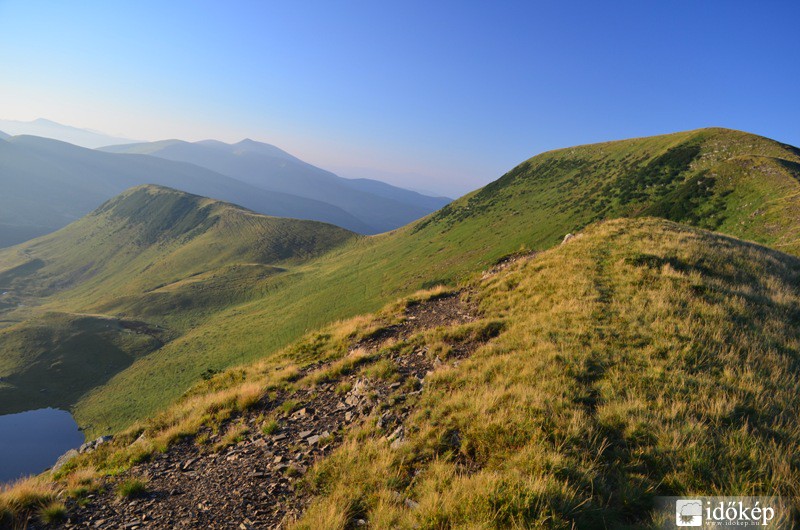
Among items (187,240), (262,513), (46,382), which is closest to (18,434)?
(46,382)

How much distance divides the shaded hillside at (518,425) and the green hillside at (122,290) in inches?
3732

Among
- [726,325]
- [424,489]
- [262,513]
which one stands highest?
[726,325]

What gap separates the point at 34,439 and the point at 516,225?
103m

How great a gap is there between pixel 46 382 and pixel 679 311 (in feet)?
388

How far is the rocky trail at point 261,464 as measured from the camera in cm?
662

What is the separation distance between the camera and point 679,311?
37.3 feet

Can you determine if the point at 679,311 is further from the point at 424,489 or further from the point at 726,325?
the point at 424,489

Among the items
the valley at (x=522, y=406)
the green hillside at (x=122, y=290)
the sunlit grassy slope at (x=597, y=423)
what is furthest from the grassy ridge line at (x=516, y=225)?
the sunlit grassy slope at (x=597, y=423)

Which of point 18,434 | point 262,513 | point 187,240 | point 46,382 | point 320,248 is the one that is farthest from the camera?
point 187,240

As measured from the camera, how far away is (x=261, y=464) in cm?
810

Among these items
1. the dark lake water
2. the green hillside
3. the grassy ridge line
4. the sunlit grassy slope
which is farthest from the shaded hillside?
the green hillside

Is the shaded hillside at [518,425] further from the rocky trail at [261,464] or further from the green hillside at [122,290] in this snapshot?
the green hillside at [122,290]

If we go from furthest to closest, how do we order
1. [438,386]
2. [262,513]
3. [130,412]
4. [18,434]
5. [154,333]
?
1. [154,333]
2. [18,434]
3. [130,412]
4. [438,386]
5. [262,513]

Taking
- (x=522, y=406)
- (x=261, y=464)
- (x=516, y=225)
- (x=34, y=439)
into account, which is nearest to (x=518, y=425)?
(x=522, y=406)
